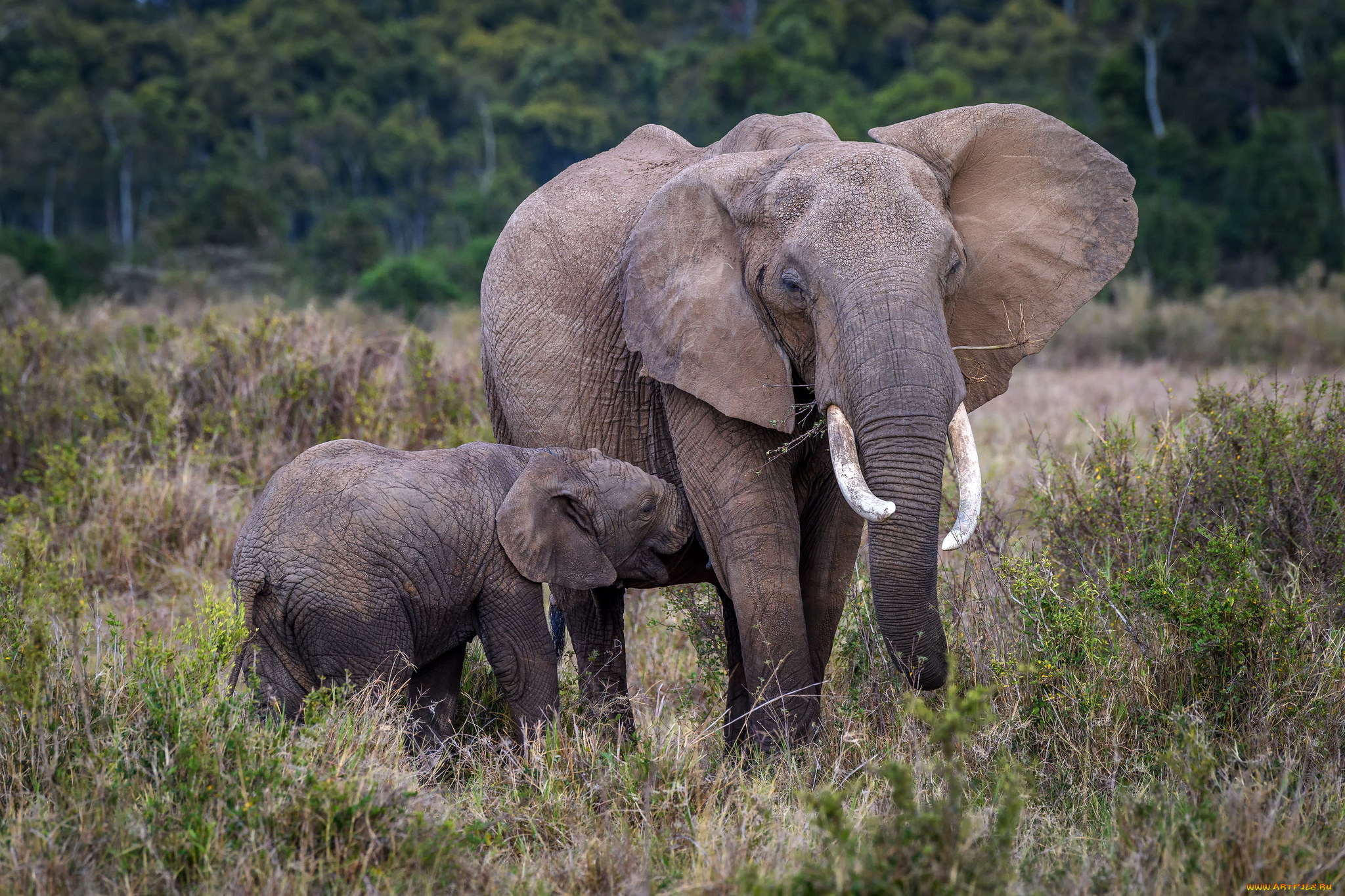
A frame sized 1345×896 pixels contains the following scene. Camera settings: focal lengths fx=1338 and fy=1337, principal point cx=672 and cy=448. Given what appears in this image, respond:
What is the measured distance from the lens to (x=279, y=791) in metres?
3.60

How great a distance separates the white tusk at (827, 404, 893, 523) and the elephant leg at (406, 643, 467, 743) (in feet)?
5.77

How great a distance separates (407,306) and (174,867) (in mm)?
20137

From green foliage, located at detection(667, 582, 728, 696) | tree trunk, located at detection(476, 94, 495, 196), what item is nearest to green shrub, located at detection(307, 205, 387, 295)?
tree trunk, located at detection(476, 94, 495, 196)

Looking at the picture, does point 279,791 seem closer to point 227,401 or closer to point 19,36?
point 227,401

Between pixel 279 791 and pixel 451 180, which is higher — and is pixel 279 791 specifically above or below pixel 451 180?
above

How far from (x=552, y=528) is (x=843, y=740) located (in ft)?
4.04

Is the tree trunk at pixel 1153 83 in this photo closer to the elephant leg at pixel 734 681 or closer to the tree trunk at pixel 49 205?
the elephant leg at pixel 734 681

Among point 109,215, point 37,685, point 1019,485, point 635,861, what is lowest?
point 109,215

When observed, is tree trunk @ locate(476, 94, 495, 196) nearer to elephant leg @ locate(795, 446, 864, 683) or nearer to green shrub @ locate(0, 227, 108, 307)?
green shrub @ locate(0, 227, 108, 307)

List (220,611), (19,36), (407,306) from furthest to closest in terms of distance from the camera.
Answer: (19,36) < (407,306) < (220,611)

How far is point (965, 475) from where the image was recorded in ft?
13.3

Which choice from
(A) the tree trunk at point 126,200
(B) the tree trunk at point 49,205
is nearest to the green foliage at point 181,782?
(A) the tree trunk at point 126,200

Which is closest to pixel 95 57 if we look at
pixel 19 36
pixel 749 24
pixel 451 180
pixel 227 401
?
pixel 19 36

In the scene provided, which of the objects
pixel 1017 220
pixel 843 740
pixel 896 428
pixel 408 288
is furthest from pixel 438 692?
pixel 408 288
